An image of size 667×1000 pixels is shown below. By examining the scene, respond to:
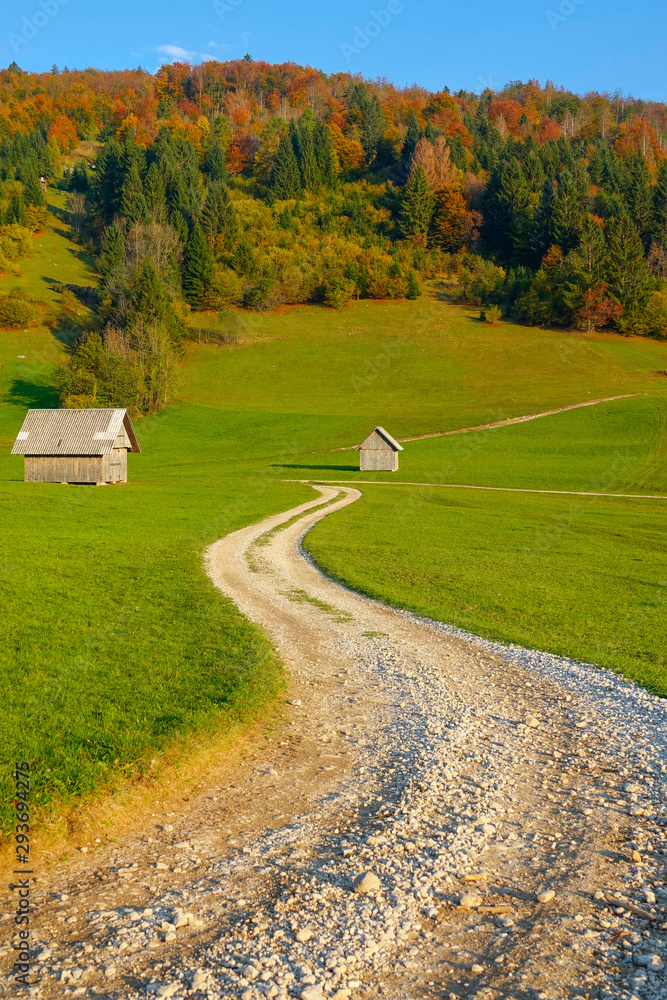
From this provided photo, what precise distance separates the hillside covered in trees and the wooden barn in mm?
28235

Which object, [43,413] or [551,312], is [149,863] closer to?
[43,413]

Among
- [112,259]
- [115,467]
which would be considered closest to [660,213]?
[112,259]

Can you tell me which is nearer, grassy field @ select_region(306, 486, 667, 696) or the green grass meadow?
the green grass meadow

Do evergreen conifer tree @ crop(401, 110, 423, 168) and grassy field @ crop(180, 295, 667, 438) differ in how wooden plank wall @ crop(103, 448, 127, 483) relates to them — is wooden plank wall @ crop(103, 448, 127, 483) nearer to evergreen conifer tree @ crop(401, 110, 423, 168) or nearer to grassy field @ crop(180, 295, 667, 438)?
grassy field @ crop(180, 295, 667, 438)

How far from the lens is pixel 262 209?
150 m

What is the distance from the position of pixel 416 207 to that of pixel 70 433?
11755 centimetres

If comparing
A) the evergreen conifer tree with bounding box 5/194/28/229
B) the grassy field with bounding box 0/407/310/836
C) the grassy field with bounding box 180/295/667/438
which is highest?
the evergreen conifer tree with bounding box 5/194/28/229

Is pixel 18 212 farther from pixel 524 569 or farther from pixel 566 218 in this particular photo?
pixel 524 569

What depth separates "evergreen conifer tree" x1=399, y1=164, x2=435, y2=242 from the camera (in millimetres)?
149250

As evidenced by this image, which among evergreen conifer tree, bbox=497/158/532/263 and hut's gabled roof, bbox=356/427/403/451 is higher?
evergreen conifer tree, bbox=497/158/532/263

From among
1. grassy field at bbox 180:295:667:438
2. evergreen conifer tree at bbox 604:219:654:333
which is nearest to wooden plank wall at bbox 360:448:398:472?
grassy field at bbox 180:295:667:438

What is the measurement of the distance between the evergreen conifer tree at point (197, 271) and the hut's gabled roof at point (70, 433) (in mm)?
75628

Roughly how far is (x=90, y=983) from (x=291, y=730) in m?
5.07

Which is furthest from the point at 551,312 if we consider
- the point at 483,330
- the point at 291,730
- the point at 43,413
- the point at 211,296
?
the point at 291,730
